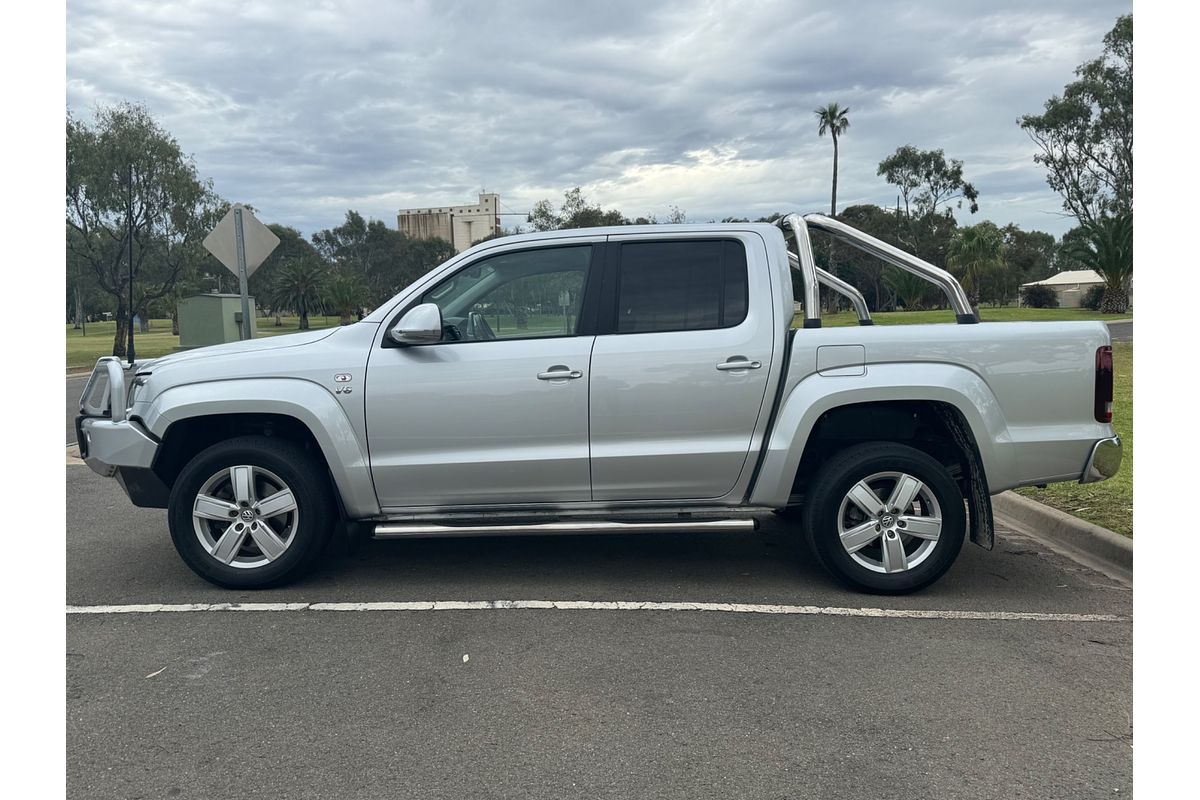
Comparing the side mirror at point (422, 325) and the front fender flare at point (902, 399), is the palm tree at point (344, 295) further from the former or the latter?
the front fender flare at point (902, 399)

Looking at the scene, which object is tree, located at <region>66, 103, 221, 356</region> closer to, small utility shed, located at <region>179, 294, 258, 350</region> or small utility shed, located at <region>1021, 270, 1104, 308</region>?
small utility shed, located at <region>179, 294, 258, 350</region>

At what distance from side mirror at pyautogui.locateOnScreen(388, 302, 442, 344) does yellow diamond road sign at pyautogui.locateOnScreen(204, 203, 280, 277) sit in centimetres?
793

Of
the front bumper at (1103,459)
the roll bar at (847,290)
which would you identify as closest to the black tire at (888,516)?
the front bumper at (1103,459)

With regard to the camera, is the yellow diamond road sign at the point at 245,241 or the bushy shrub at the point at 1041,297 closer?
the yellow diamond road sign at the point at 245,241

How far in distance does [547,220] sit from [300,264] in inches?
1163

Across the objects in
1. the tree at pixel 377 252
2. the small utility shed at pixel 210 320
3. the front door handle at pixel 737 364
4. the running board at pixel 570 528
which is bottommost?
the running board at pixel 570 528

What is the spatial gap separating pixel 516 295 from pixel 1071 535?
395 centimetres

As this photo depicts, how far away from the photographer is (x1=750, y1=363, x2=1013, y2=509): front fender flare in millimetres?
4688

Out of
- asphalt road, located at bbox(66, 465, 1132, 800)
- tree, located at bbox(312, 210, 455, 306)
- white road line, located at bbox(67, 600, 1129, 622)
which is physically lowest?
asphalt road, located at bbox(66, 465, 1132, 800)

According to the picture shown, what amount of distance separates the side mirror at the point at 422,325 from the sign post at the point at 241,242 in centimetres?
776

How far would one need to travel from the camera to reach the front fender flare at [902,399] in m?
4.69

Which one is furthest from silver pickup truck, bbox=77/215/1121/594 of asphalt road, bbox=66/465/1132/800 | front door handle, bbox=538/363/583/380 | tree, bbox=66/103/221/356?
tree, bbox=66/103/221/356

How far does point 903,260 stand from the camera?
539cm

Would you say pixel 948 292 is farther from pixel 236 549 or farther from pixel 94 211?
pixel 94 211
